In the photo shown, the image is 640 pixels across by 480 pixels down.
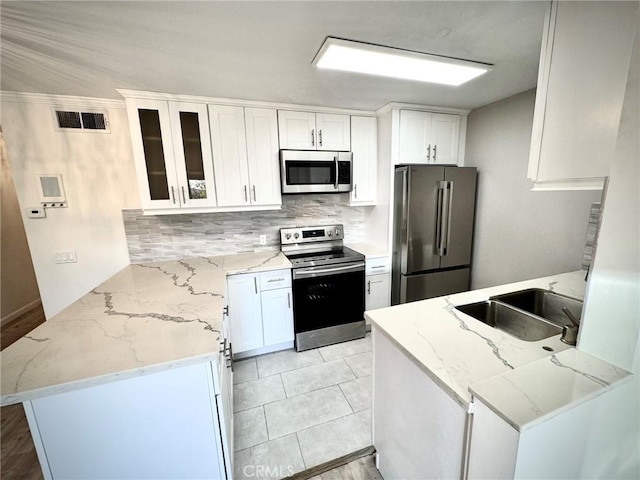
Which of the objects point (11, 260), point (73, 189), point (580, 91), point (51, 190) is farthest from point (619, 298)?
point (11, 260)

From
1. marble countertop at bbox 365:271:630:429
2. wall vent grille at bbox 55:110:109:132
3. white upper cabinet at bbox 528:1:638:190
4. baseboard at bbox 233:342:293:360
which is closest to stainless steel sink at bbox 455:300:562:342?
marble countertop at bbox 365:271:630:429

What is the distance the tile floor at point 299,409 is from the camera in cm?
162

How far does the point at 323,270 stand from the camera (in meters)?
2.58

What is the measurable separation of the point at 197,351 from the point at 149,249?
191 centimetres

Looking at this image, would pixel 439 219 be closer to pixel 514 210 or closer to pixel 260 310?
pixel 514 210

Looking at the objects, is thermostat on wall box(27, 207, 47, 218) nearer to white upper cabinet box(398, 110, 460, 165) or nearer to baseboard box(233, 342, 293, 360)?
baseboard box(233, 342, 293, 360)

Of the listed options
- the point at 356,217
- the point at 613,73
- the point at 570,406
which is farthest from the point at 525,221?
the point at 570,406

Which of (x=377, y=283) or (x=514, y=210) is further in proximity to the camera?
(x=377, y=283)

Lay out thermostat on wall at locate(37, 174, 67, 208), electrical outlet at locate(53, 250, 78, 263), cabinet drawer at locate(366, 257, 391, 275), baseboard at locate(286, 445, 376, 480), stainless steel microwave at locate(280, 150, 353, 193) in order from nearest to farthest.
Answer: baseboard at locate(286, 445, 376, 480)
thermostat on wall at locate(37, 174, 67, 208)
electrical outlet at locate(53, 250, 78, 263)
stainless steel microwave at locate(280, 150, 353, 193)
cabinet drawer at locate(366, 257, 391, 275)

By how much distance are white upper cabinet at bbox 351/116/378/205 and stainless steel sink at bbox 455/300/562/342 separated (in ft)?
5.59

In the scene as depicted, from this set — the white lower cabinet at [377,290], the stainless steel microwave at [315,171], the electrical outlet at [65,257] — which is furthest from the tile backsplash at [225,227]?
the white lower cabinet at [377,290]

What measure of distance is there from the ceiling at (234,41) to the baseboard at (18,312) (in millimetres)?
3240

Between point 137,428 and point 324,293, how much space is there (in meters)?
1.77

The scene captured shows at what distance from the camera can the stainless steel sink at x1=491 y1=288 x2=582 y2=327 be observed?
159cm
